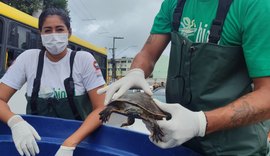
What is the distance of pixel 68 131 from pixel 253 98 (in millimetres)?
1115

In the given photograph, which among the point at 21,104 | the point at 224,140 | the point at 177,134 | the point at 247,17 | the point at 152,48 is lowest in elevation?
the point at 21,104

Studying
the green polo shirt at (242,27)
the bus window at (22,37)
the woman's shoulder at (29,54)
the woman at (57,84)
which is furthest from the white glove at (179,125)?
the bus window at (22,37)

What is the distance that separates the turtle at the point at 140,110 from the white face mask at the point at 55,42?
150 cm

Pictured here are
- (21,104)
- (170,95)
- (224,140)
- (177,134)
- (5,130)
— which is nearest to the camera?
(177,134)

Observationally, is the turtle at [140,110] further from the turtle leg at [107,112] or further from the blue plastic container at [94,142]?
the blue plastic container at [94,142]

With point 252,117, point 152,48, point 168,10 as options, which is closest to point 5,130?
point 152,48

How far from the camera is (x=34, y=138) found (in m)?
1.89

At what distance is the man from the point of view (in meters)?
1.23

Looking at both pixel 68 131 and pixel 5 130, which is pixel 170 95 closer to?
pixel 68 131

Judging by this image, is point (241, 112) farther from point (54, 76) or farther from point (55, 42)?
point (55, 42)

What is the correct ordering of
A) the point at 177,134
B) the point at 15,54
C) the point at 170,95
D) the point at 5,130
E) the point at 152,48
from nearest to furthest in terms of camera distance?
the point at 177,134 < the point at 170,95 < the point at 152,48 < the point at 5,130 < the point at 15,54

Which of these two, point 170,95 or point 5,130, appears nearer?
point 170,95

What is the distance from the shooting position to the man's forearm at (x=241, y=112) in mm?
1232

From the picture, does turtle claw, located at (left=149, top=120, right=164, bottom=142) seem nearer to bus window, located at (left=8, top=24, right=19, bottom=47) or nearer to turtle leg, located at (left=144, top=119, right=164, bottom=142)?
turtle leg, located at (left=144, top=119, right=164, bottom=142)
